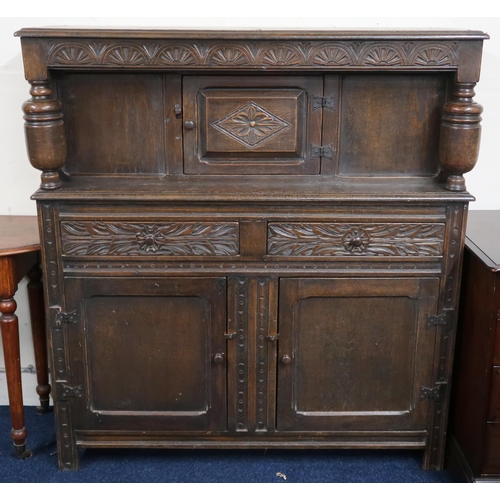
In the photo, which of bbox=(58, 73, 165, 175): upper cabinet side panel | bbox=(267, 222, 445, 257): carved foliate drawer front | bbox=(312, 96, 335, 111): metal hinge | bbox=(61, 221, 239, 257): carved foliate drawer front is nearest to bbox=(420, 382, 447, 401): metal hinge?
bbox=(267, 222, 445, 257): carved foliate drawer front

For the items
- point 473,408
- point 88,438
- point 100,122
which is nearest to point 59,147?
point 100,122

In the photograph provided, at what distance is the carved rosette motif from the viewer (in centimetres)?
225

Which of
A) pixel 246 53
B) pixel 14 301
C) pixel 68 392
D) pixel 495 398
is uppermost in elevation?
pixel 246 53

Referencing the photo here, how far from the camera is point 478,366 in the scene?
238 cm

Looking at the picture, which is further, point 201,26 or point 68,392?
point 201,26

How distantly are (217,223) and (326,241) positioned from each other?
0.39m

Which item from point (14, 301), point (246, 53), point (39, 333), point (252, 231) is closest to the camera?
point (246, 53)

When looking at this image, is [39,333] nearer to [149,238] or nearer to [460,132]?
[149,238]

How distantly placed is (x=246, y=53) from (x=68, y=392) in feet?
4.55

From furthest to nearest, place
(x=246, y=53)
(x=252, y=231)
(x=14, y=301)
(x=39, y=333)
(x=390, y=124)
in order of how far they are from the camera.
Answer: (x=39, y=333) → (x=14, y=301) → (x=390, y=124) → (x=252, y=231) → (x=246, y=53)

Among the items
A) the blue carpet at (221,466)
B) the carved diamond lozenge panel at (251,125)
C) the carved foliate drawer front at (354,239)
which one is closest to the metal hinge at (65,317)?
the blue carpet at (221,466)

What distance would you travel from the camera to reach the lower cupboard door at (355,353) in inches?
96.3

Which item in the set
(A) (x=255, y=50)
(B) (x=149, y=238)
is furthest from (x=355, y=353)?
(A) (x=255, y=50)

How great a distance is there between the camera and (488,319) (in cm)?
230
